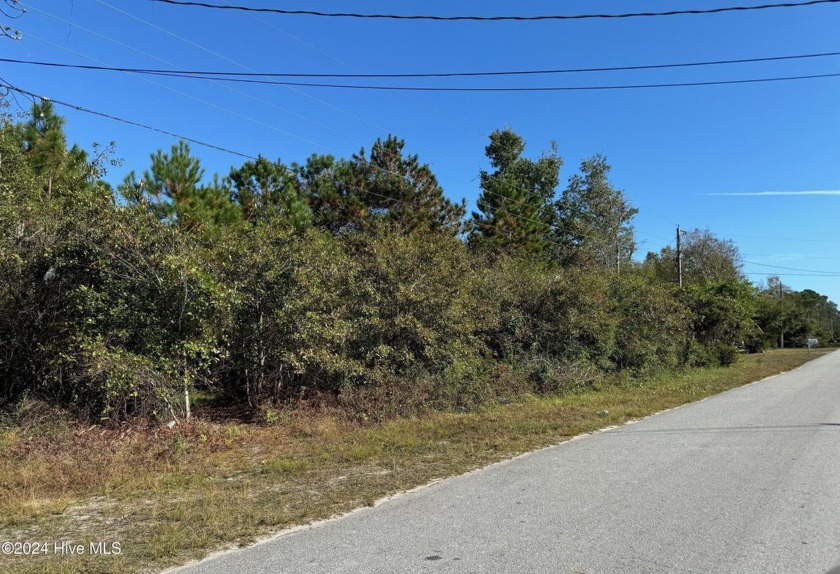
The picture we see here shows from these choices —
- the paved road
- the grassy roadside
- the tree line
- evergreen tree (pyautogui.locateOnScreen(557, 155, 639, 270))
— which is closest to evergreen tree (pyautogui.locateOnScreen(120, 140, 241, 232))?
the tree line

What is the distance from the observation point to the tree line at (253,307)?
8.73 m

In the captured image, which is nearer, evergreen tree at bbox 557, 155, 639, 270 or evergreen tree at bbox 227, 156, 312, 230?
evergreen tree at bbox 227, 156, 312, 230

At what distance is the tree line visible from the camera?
873cm

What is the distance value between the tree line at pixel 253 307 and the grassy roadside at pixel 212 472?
92cm

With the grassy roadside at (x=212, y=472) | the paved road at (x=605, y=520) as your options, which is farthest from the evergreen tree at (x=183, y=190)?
the paved road at (x=605, y=520)

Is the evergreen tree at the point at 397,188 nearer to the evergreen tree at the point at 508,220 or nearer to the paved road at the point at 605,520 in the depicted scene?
the evergreen tree at the point at 508,220

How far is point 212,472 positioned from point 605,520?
4.83m

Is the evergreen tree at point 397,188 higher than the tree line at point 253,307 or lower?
higher

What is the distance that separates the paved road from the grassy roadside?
0.54 meters

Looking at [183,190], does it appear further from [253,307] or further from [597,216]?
[597,216]

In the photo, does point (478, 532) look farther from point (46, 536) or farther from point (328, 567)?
point (46, 536)

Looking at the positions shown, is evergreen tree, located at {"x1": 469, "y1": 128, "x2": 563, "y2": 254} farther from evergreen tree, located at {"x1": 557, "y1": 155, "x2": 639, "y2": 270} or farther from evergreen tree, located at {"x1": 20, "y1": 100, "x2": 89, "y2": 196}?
evergreen tree, located at {"x1": 20, "y1": 100, "x2": 89, "y2": 196}

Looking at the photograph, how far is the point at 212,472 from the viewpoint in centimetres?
711

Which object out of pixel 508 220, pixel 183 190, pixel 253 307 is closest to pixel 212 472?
pixel 253 307
